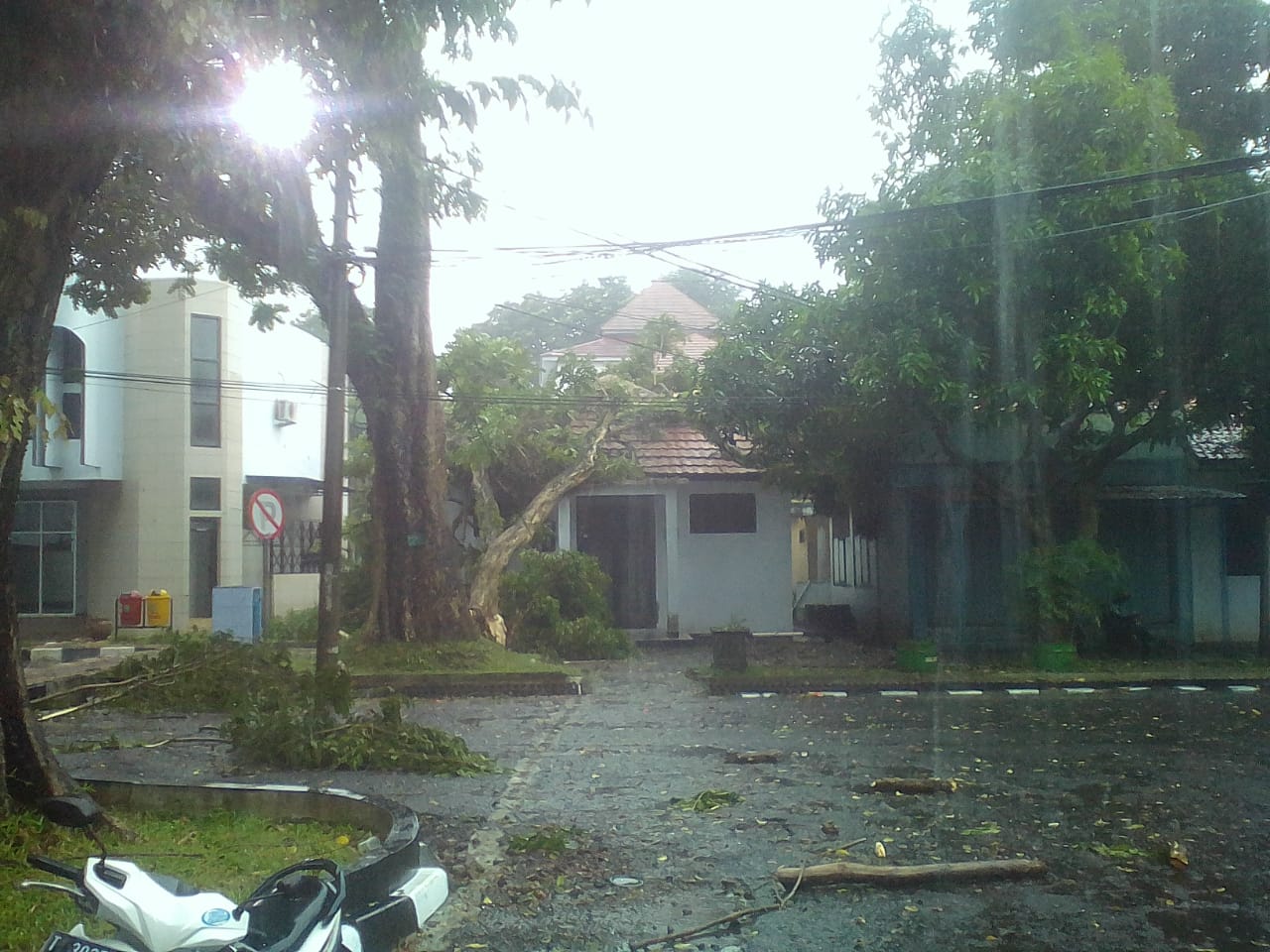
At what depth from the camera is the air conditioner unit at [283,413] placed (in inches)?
1133

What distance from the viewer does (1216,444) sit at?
20.5 metres

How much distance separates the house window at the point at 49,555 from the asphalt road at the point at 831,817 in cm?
1407

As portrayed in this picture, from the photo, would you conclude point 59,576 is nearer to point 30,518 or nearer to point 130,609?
point 30,518

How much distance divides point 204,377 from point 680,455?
35.8 ft

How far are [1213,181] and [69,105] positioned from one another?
1397 cm

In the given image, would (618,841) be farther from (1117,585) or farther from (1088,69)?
(1117,585)

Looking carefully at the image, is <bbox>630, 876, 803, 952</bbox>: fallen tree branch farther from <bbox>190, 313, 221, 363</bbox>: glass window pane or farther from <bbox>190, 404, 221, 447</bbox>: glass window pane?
<bbox>190, 313, 221, 363</bbox>: glass window pane

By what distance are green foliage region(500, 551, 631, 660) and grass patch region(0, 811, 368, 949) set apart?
466 inches

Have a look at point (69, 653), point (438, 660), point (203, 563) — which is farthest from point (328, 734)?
point (203, 563)

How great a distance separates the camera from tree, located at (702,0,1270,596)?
1448cm

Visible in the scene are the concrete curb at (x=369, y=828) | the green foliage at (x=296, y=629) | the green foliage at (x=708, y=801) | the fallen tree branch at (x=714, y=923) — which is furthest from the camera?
the green foliage at (x=296, y=629)

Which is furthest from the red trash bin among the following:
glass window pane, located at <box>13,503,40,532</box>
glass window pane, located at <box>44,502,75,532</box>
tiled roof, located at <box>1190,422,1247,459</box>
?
tiled roof, located at <box>1190,422,1247,459</box>

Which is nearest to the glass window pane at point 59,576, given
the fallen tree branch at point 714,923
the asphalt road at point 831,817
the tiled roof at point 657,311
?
the asphalt road at point 831,817

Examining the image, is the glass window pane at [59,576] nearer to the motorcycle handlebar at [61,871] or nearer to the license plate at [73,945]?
the motorcycle handlebar at [61,871]
